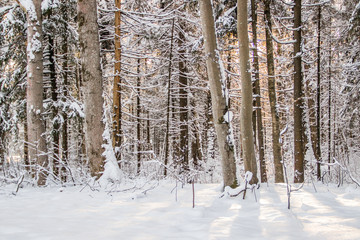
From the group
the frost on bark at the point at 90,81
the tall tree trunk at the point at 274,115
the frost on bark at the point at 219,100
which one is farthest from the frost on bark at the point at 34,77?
the tall tree trunk at the point at 274,115

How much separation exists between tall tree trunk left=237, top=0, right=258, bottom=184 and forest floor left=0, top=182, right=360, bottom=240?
1.37 metres

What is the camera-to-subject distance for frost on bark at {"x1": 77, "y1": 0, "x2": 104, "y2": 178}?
4.66 meters

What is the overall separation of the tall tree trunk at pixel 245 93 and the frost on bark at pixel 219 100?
0.77 metres

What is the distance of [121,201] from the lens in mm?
3227

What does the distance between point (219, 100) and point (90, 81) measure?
258 centimetres

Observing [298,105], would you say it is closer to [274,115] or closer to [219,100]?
[274,115]

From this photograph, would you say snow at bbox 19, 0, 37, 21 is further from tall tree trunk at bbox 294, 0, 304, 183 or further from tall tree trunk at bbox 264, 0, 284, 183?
tall tree trunk at bbox 294, 0, 304, 183

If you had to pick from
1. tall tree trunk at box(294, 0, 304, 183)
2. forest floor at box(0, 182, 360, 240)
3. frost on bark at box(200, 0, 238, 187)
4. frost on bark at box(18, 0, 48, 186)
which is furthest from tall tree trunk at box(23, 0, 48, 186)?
tall tree trunk at box(294, 0, 304, 183)

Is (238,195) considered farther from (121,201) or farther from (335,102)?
(335,102)

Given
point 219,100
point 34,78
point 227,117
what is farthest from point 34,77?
point 227,117

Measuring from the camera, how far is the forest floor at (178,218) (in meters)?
1.85

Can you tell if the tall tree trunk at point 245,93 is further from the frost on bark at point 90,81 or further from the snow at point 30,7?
the snow at point 30,7

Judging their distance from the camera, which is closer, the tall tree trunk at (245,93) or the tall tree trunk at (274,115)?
the tall tree trunk at (245,93)

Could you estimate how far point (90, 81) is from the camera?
15.5ft
